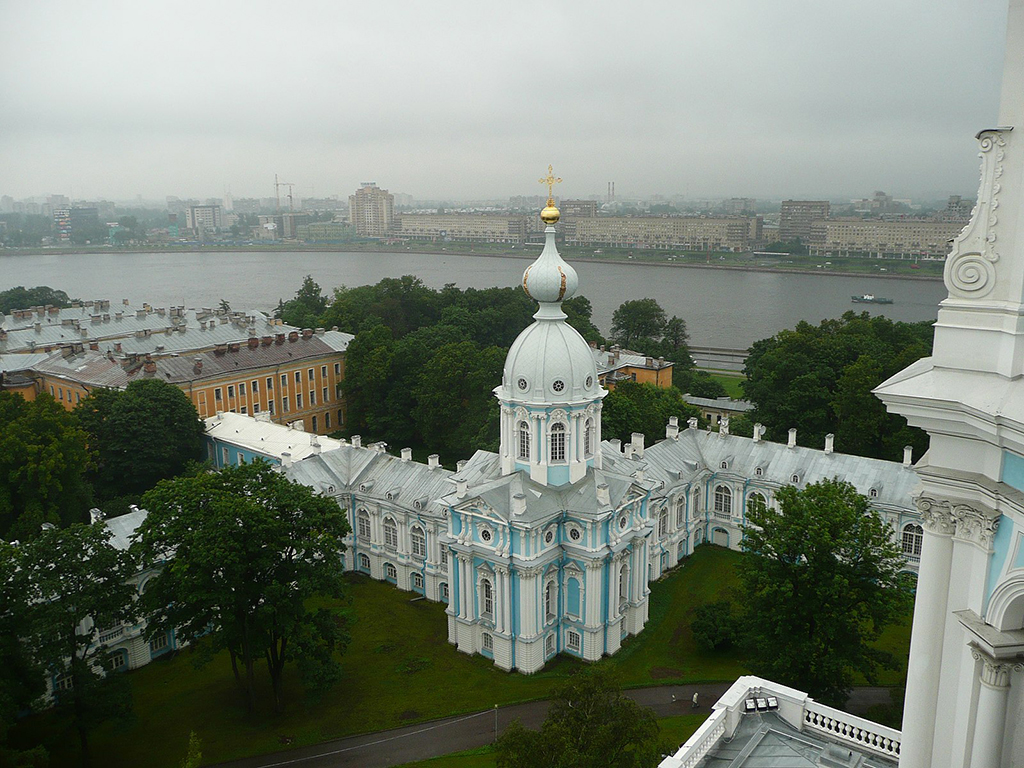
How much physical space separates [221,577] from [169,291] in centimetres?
11566

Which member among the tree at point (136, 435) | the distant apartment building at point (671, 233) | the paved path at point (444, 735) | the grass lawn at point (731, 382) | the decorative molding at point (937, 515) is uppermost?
the distant apartment building at point (671, 233)

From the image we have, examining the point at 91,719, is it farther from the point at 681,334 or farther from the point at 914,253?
the point at 914,253

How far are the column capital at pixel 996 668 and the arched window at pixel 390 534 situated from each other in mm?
23317

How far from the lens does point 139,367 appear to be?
4103 centimetres

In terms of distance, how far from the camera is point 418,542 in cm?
2848

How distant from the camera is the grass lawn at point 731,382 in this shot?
5801 centimetres

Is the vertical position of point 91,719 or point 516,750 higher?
point 516,750

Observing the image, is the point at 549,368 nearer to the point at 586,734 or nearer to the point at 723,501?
the point at 586,734

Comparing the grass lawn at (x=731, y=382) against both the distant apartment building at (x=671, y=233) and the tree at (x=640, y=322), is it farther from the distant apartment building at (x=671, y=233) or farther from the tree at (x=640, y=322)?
the distant apartment building at (x=671, y=233)

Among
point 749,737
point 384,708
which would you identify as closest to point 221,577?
point 384,708

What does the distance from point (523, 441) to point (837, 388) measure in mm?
20766

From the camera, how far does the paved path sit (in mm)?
20094

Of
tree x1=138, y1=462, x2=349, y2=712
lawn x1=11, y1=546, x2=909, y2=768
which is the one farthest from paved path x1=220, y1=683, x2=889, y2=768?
tree x1=138, y1=462, x2=349, y2=712

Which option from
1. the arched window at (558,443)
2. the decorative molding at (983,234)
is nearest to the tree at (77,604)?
the arched window at (558,443)
